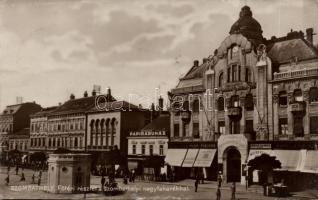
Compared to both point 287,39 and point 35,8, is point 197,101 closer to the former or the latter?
point 287,39

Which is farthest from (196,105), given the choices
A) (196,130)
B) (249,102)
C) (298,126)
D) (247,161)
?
(298,126)

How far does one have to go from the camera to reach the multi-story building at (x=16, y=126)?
9100cm

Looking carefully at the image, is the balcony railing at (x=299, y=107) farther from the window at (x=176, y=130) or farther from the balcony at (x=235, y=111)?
the window at (x=176, y=130)

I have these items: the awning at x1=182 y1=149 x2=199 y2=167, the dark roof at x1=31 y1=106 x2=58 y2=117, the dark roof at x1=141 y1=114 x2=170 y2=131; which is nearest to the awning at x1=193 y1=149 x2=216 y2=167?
the awning at x1=182 y1=149 x2=199 y2=167

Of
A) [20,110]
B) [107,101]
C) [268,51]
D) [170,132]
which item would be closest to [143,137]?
[170,132]

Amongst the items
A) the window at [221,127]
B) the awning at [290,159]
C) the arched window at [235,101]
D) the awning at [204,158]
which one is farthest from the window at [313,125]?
the awning at [204,158]

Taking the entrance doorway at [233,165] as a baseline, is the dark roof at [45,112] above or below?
above

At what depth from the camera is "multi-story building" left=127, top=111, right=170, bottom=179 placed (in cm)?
5488

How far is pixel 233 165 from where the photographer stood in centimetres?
4794

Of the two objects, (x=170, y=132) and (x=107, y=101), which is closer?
(x=170, y=132)

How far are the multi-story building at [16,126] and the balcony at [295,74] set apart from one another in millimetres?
61007

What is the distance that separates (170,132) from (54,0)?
30.6 meters

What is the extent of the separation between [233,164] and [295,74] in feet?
40.1

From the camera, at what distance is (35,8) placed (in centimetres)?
2941
